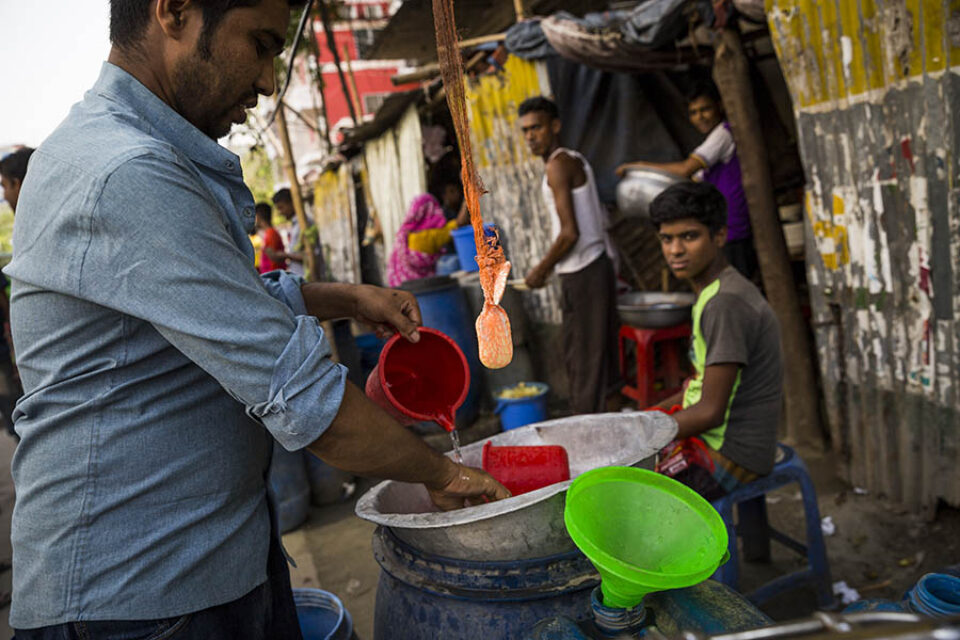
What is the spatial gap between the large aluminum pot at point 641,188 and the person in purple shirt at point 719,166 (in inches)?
2.3

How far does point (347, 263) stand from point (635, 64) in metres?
7.47

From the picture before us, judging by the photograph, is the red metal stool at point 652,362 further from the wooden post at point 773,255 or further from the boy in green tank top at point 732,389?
the boy in green tank top at point 732,389

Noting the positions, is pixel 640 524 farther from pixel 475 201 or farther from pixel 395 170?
pixel 395 170

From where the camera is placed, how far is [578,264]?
433 cm

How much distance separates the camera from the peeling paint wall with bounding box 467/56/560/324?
5590 millimetres

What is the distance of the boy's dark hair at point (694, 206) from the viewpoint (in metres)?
2.53

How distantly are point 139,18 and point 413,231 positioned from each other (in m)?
5.67

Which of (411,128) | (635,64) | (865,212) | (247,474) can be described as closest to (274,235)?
(411,128)

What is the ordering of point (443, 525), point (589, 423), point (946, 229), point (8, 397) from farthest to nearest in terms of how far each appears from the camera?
1. point (8, 397)
2. point (946, 229)
3. point (589, 423)
4. point (443, 525)

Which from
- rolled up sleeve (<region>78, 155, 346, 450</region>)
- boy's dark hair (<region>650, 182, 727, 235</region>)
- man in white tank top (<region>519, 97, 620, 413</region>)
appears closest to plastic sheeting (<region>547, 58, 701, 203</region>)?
man in white tank top (<region>519, 97, 620, 413</region>)

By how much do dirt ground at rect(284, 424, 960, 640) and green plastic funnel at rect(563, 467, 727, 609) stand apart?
1.93 metres

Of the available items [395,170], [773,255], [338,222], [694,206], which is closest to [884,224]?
[773,255]

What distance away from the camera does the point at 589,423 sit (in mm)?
1799

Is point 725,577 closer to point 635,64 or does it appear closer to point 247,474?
point 247,474
